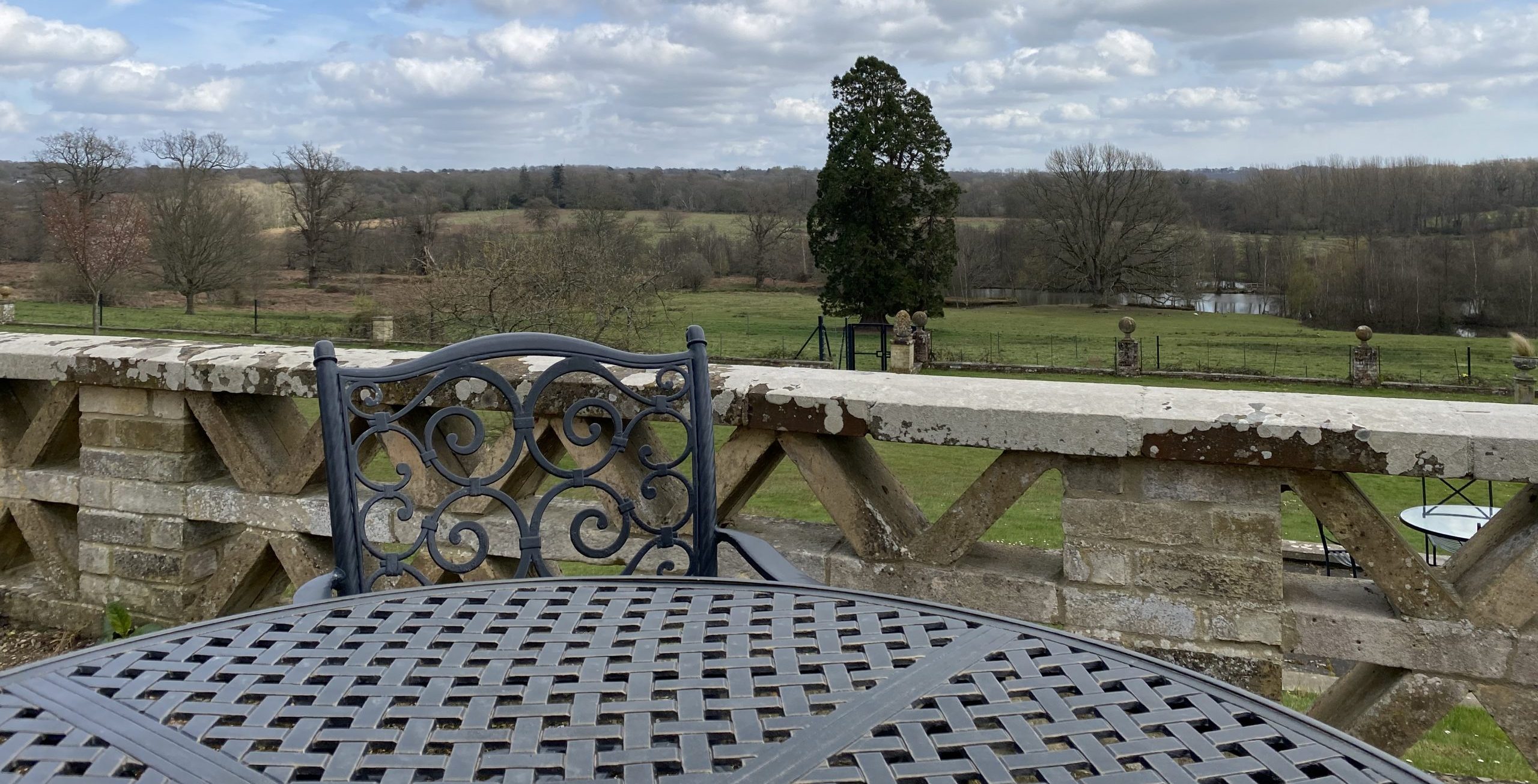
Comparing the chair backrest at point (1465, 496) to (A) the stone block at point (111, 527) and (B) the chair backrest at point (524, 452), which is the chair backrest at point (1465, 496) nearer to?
(B) the chair backrest at point (524, 452)

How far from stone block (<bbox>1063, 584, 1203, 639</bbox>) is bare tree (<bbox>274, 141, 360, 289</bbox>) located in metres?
38.9

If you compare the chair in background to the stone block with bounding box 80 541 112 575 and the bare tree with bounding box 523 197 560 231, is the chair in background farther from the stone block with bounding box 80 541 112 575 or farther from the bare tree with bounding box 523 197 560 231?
the bare tree with bounding box 523 197 560 231

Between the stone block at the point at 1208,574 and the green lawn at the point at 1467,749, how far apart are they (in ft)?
3.37

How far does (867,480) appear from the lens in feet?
7.09

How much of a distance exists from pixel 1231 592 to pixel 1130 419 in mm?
394

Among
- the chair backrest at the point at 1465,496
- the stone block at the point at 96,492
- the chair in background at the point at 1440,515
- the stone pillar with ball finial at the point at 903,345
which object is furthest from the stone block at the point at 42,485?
the stone pillar with ball finial at the point at 903,345

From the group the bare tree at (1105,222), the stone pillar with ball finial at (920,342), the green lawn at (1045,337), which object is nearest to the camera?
the green lawn at (1045,337)

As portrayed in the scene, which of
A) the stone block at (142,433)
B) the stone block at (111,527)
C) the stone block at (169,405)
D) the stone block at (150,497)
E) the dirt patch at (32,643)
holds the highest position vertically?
the stone block at (169,405)

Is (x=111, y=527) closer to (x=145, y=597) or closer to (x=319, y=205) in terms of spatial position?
(x=145, y=597)

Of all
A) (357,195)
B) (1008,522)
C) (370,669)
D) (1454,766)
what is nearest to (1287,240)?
(1008,522)

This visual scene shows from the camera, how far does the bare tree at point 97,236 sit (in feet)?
91.5

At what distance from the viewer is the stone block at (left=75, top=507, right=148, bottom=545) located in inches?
102

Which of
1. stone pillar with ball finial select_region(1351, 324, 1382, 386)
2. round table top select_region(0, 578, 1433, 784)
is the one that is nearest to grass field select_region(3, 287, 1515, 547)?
stone pillar with ball finial select_region(1351, 324, 1382, 386)

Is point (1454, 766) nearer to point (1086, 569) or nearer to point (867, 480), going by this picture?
point (1086, 569)
